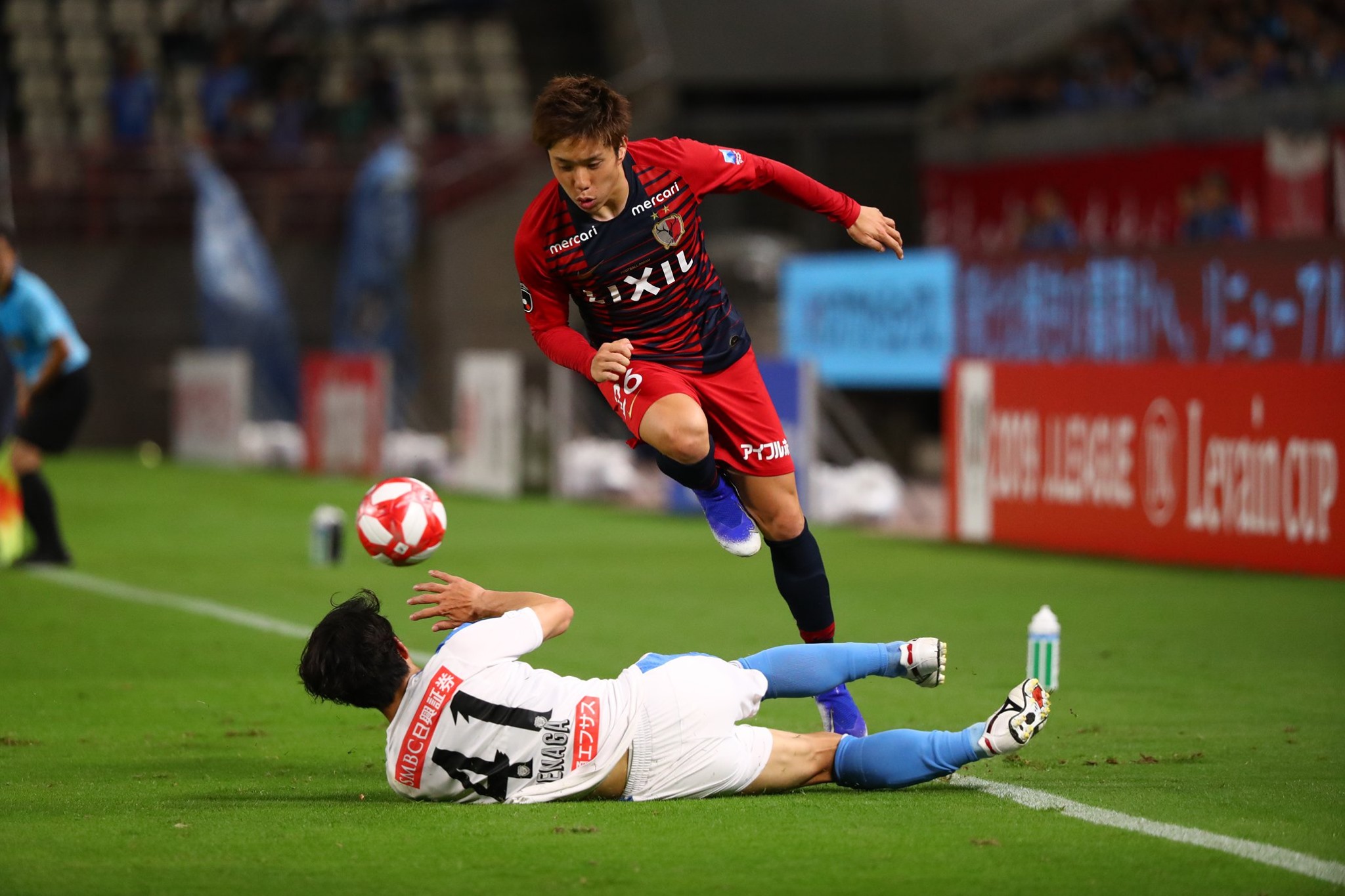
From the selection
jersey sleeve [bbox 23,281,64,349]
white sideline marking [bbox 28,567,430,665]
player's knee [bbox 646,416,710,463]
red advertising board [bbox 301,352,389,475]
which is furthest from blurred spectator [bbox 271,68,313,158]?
player's knee [bbox 646,416,710,463]

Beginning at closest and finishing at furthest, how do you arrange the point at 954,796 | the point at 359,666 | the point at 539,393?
the point at 359,666, the point at 954,796, the point at 539,393

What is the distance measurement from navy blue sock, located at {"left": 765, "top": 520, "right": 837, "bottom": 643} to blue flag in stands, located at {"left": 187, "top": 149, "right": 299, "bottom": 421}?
801 inches

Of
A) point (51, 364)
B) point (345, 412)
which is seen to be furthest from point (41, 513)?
point (345, 412)

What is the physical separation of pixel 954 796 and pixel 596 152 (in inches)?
91.8

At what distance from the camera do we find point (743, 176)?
22.0ft

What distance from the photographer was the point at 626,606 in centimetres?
1079

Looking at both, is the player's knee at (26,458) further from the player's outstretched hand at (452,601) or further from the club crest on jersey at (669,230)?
the player's outstretched hand at (452,601)

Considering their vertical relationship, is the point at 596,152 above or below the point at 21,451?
above

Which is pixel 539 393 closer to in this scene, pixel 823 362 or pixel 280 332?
pixel 823 362

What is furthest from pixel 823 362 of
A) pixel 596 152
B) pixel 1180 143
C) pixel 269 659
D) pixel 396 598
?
pixel 596 152

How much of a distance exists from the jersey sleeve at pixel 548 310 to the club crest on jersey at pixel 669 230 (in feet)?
1.30

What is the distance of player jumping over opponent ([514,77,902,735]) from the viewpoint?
646cm

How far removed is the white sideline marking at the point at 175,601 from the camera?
32.1ft

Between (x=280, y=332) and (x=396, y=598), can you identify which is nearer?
(x=396, y=598)
